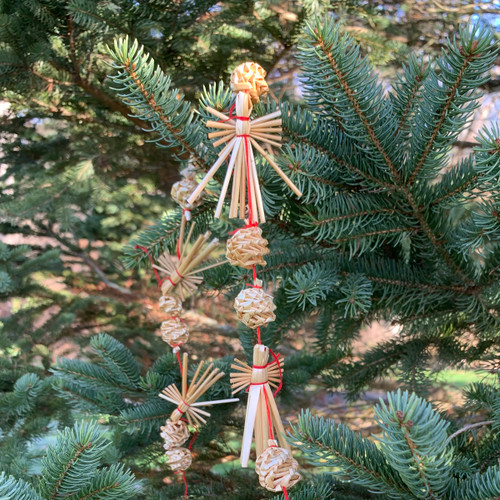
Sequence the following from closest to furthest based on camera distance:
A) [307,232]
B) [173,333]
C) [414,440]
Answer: [414,440], [307,232], [173,333]

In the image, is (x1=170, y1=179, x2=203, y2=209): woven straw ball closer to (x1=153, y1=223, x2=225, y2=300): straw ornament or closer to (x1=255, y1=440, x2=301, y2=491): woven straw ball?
(x1=153, y1=223, x2=225, y2=300): straw ornament

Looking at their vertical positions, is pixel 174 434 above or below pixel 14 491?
above

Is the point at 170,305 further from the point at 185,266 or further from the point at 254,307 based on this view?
the point at 254,307

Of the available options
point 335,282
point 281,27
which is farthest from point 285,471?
point 281,27

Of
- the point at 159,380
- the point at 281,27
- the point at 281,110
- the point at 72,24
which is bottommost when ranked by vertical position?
Result: the point at 159,380

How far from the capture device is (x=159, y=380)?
749 mm

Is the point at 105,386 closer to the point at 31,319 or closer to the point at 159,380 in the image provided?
the point at 159,380

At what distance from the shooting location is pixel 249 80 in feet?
1.68

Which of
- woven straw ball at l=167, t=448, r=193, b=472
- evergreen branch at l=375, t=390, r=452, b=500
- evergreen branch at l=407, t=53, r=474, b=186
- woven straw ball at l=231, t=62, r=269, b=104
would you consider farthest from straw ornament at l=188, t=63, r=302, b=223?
woven straw ball at l=167, t=448, r=193, b=472

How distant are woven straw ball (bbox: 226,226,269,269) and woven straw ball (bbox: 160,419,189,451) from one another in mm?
290

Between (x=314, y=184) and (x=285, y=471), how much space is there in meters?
0.30

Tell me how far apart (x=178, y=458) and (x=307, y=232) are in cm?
35

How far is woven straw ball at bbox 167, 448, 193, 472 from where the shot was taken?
2.08 ft

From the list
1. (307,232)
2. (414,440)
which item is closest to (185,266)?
(307,232)
